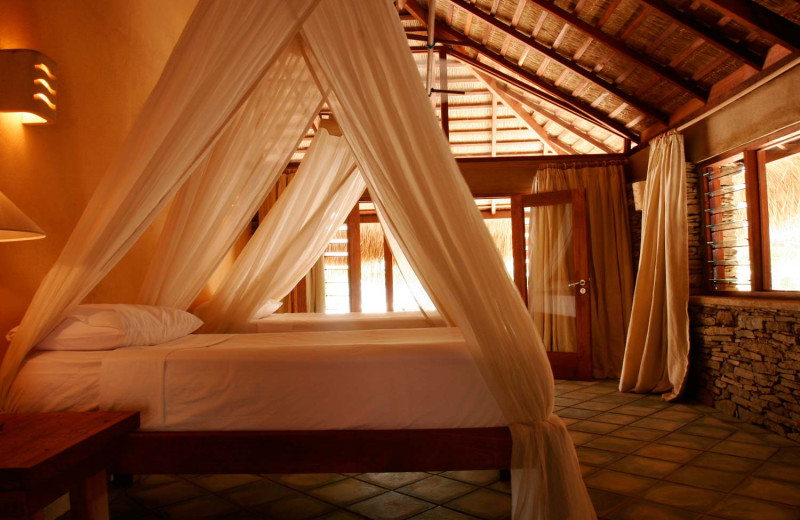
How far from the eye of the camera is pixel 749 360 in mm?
3641

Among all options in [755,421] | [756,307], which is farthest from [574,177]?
[755,421]

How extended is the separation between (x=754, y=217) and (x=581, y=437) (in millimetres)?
1994

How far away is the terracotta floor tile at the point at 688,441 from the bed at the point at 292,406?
176cm

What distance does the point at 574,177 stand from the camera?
5539 millimetres

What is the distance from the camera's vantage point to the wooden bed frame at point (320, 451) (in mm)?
2053

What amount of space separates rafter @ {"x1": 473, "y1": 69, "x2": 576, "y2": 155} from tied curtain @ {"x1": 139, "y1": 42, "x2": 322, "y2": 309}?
3458 millimetres

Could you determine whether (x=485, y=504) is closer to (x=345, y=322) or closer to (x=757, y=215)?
(x=345, y=322)

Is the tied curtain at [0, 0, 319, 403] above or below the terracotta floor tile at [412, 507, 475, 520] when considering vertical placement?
above

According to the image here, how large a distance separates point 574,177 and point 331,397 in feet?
13.9

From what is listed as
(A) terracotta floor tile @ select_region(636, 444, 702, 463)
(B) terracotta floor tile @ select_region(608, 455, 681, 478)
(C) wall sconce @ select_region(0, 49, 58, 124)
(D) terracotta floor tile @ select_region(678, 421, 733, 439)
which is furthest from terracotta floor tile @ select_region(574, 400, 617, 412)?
(C) wall sconce @ select_region(0, 49, 58, 124)

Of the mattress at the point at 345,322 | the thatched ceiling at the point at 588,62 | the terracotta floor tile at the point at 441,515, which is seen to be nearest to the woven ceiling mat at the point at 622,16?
the thatched ceiling at the point at 588,62

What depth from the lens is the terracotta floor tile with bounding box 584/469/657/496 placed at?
2.54 metres

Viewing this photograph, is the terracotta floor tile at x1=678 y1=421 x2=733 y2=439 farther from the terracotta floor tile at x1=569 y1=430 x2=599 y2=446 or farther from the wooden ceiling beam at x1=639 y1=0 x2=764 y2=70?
the wooden ceiling beam at x1=639 y1=0 x2=764 y2=70

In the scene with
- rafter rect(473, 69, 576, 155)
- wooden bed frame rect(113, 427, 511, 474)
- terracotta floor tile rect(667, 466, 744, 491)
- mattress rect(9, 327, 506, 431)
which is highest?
rafter rect(473, 69, 576, 155)
